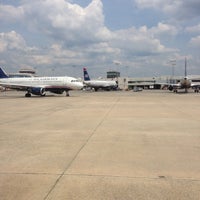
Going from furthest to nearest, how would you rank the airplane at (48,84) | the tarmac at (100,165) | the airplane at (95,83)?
the airplane at (95,83), the airplane at (48,84), the tarmac at (100,165)

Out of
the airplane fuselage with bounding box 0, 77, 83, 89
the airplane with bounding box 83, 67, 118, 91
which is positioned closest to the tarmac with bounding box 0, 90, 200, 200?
the airplane fuselage with bounding box 0, 77, 83, 89

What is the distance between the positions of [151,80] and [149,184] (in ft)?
483

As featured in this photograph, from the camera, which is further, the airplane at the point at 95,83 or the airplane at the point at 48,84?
the airplane at the point at 95,83

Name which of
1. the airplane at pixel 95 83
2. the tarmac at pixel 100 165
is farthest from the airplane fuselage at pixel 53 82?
the airplane at pixel 95 83

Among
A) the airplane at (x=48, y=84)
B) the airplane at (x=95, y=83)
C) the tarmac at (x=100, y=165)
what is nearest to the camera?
the tarmac at (x=100, y=165)

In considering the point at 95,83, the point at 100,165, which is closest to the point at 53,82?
the point at 100,165

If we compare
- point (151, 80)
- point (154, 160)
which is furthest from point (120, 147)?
point (151, 80)

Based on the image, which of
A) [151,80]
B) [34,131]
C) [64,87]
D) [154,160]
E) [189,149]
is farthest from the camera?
[151,80]

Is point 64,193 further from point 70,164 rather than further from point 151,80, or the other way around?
point 151,80

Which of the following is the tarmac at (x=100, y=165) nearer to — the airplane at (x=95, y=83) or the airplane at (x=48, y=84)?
the airplane at (x=48, y=84)

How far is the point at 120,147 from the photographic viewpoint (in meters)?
7.91

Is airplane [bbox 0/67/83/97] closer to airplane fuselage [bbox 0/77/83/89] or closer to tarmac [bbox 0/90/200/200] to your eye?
airplane fuselage [bbox 0/77/83/89]

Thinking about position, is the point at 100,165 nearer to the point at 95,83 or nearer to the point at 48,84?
the point at 48,84

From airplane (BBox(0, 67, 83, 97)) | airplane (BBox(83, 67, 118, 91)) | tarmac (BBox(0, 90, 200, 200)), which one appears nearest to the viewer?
tarmac (BBox(0, 90, 200, 200))
